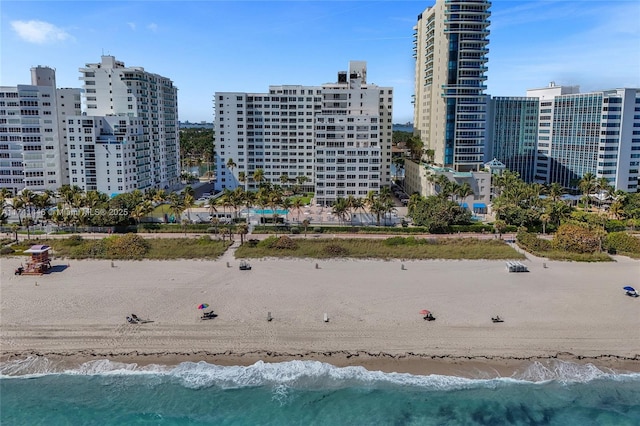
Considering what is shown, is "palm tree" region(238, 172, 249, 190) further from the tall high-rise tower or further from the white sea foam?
the white sea foam

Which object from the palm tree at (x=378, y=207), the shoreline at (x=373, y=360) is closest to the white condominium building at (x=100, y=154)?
the palm tree at (x=378, y=207)

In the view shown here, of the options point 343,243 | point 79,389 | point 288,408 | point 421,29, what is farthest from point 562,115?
point 79,389

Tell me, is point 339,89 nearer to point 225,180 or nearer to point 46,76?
point 225,180

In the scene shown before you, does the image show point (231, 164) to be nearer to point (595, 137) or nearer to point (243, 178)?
point (243, 178)

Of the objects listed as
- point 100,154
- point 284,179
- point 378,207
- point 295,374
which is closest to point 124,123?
point 100,154

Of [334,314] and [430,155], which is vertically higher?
[430,155]

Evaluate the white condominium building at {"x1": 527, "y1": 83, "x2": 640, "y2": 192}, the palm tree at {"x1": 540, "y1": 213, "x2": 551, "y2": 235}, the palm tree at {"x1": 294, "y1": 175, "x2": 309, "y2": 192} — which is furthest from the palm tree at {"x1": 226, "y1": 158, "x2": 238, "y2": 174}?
the white condominium building at {"x1": 527, "y1": 83, "x2": 640, "y2": 192}
